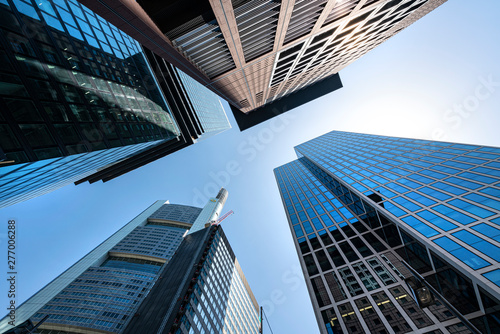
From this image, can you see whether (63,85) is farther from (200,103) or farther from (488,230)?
(200,103)

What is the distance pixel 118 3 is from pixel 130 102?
2237cm

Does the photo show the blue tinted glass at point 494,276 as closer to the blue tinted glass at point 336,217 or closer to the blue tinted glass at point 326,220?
the blue tinted glass at point 336,217

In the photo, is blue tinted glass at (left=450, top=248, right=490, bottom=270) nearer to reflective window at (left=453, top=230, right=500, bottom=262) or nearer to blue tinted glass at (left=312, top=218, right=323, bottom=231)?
reflective window at (left=453, top=230, right=500, bottom=262)

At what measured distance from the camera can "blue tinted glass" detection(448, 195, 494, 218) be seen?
1114 inches

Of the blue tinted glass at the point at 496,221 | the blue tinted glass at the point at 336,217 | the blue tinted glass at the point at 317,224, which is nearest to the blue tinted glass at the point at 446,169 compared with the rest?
the blue tinted glass at the point at 496,221

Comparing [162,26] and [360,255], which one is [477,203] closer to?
[360,255]

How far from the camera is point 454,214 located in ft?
101

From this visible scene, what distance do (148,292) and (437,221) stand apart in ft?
332

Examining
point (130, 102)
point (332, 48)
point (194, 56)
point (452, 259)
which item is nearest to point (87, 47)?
point (130, 102)

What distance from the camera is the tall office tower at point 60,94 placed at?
47.6 ft

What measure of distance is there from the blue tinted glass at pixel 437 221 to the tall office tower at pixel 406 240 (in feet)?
0.38

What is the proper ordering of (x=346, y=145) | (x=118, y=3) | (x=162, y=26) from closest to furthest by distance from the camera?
1. (x=118, y=3)
2. (x=162, y=26)
3. (x=346, y=145)

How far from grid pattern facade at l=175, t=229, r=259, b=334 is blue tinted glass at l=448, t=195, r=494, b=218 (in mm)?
56326

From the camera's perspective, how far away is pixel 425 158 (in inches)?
2005
